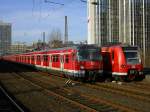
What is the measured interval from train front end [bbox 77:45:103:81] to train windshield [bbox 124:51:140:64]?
2086 millimetres

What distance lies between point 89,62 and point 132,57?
312 centimetres

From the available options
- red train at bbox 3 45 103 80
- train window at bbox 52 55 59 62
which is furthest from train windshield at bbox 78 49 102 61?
train window at bbox 52 55 59 62

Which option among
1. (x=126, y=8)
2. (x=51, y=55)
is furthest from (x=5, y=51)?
(x=51, y=55)

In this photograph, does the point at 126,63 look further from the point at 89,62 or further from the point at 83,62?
the point at 83,62

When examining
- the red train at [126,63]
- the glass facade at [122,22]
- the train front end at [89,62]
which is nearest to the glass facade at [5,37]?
the glass facade at [122,22]

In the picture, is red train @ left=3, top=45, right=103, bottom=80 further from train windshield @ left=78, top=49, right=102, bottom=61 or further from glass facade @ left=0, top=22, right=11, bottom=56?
glass facade @ left=0, top=22, right=11, bottom=56

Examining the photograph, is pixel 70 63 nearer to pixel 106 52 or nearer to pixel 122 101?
pixel 106 52

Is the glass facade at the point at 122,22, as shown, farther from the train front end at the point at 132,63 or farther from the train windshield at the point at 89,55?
the train front end at the point at 132,63

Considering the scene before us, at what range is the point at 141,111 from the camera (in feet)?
42.5

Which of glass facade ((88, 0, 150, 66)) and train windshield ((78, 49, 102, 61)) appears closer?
train windshield ((78, 49, 102, 61))

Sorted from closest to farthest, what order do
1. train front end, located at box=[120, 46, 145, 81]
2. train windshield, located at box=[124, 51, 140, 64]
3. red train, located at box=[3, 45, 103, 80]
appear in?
train front end, located at box=[120, 46, 145, 81]
train windshield, located at box=[124, 51, 140, 64]
red train, located at box=[3, 45, 103, 80]

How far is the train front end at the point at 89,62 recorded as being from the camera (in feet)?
84.6

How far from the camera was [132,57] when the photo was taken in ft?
84.5

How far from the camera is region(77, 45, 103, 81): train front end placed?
25.8 m
